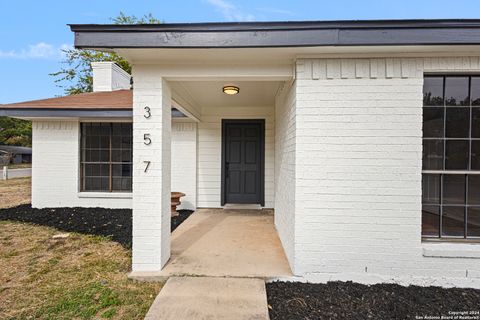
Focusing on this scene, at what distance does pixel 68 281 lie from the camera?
296 cm

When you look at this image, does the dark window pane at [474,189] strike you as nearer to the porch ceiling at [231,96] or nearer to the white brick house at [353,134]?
the white brick house at [353,134]

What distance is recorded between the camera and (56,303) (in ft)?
8.28

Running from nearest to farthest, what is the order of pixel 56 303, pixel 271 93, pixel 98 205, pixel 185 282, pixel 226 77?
1. pixel 56 303
2. pixel 185 282
3. pixel 226 77
4. pixel 271 93
5. pixel 98 205

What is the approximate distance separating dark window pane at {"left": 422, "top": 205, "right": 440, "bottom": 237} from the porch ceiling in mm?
2541

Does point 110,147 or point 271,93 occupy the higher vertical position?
point 271,93

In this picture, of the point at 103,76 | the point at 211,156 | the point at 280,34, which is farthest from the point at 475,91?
the point at 103,76

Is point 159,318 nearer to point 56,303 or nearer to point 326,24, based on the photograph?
point 56,303

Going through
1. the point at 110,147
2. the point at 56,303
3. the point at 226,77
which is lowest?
the point at 56,303

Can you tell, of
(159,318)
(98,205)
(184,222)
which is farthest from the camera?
(98,205)

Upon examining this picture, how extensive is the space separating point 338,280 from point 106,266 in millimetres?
2774

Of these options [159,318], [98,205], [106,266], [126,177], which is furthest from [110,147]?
[159,318]

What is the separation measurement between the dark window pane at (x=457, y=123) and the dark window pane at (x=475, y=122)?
0.23ft

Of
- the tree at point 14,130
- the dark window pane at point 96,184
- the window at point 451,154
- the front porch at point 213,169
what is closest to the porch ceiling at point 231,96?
the front porch at point 213,169

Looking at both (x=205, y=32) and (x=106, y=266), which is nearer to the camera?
(x=205, y=32)
